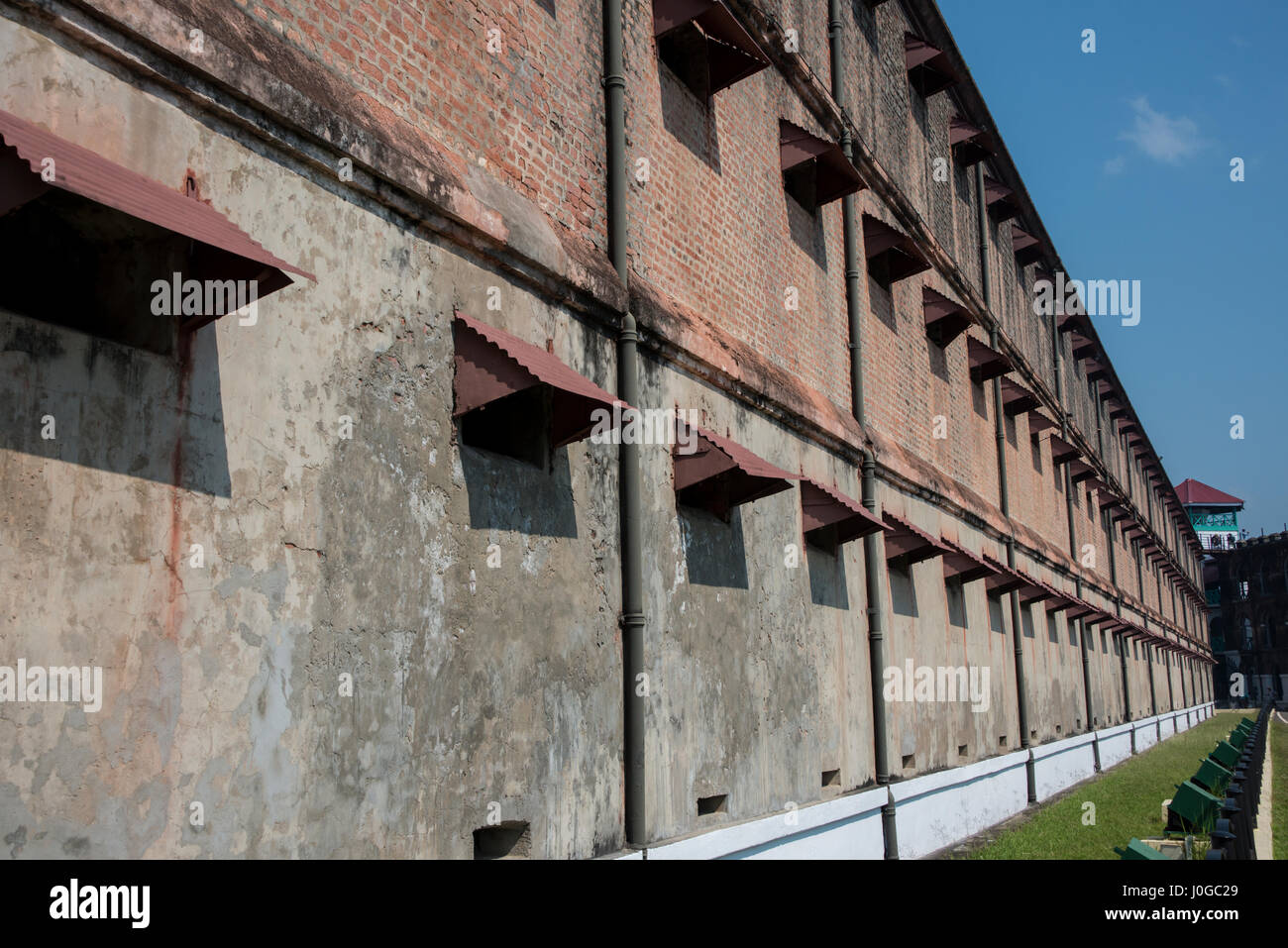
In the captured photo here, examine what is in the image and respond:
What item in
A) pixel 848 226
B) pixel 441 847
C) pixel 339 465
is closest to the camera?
pixel 339 465

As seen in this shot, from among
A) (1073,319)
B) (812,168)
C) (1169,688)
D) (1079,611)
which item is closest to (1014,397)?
(1079,611)

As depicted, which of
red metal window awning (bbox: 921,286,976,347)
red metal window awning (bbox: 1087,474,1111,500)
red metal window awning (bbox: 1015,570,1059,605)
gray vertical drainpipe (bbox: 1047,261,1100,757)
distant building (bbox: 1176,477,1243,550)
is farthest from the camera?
distant building (bbox: 1176,477,1243,550)

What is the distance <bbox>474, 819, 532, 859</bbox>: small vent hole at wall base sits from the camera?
18.6 ft

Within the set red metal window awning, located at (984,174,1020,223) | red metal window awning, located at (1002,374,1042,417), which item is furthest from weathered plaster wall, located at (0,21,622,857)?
red metal window awning, located at (984,174,1020,223)

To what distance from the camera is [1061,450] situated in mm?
25000

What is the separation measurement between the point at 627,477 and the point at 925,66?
11629 mm

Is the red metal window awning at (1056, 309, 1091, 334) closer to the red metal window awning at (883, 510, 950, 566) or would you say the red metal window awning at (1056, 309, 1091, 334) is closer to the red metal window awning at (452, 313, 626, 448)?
the red metal window awning at (883, 510, 950, 566)

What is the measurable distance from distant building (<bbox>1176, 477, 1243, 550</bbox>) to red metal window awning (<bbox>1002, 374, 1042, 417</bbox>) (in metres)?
71.4

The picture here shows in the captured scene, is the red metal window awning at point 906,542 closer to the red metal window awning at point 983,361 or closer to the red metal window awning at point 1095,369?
the red metal window awning at point 983,361

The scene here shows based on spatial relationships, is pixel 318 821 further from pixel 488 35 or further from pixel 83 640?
pixel 488 35

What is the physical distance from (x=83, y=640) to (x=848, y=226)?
10.2 m

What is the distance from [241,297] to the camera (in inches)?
169

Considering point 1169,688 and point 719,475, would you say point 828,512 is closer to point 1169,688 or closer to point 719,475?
point 719,475
